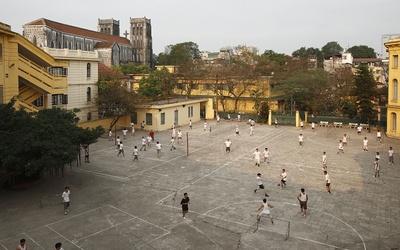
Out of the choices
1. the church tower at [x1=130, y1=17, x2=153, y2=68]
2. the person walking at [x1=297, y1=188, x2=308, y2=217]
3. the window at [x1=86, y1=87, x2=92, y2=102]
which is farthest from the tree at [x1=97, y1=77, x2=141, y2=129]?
the church tower at [x1=130, y1=17, x2=153, y2=68]

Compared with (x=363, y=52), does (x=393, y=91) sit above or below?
below

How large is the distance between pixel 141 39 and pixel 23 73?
329 ft

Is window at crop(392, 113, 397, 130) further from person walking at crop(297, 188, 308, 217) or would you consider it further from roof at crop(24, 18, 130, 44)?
roof at crop(24, 18, 130, 44)

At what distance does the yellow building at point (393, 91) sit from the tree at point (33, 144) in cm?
3229

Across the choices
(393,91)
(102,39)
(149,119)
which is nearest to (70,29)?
(102,39)

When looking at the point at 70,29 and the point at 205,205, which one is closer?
the point at 205,205

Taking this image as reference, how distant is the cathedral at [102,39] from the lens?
3031 inches

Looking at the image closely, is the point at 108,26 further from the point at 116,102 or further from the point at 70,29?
the point at 116,102

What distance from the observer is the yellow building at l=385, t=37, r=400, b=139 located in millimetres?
37312

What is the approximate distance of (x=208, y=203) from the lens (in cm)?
1850

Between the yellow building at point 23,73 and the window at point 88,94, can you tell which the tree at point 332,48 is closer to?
the window at point 88,94

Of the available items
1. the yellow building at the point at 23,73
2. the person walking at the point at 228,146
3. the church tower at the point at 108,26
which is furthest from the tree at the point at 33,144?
the church tower at the point at 108,26

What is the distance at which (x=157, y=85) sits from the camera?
5422cm

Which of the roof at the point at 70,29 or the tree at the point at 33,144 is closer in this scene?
the tree at the point at 33,144
